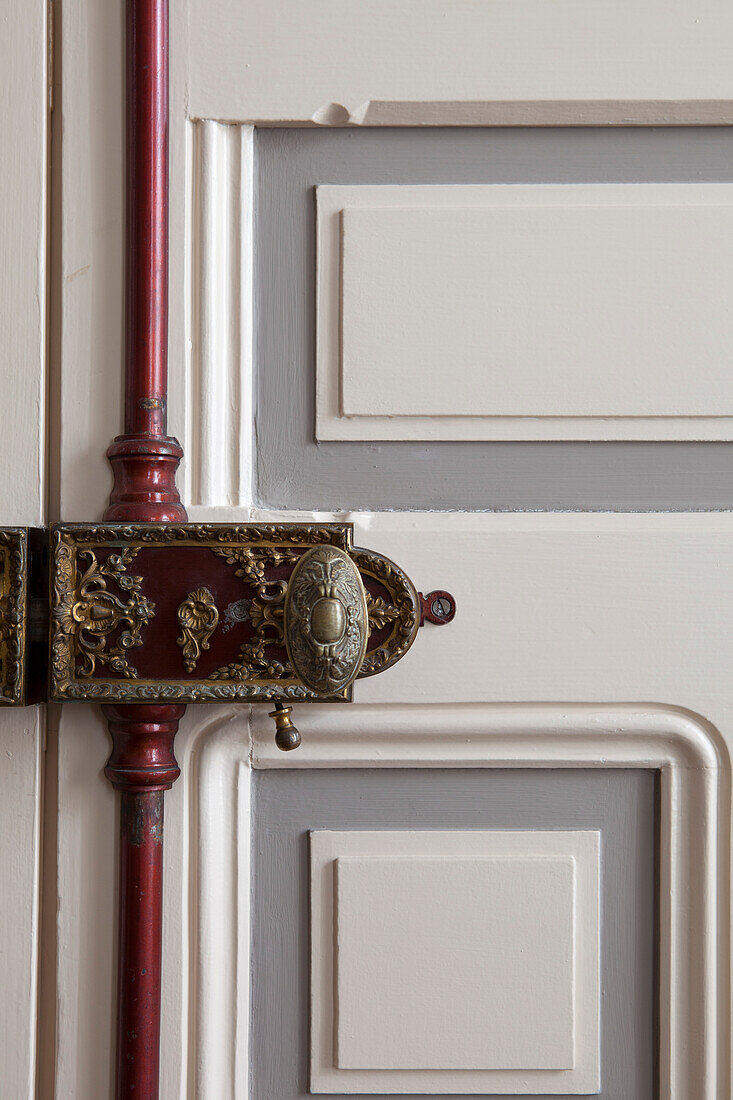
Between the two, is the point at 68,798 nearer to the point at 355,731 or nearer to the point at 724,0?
the point at 355,731

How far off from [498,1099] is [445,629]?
0.84 feet

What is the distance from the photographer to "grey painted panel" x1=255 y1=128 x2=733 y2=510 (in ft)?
1.47

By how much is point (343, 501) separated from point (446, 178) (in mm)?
188

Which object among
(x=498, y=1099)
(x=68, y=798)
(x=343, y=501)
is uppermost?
(x=343, y=501)

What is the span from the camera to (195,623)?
15.9 inches

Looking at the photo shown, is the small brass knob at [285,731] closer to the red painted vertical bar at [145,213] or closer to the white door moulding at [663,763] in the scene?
the white door moulding at [663,763]

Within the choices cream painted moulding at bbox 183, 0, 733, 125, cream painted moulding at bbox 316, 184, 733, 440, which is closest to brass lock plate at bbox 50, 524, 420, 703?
cream painted moulding at bbox 316, 184, 733, 440

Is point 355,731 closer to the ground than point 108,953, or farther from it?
farther from it

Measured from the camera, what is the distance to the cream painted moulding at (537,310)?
1.45 ft

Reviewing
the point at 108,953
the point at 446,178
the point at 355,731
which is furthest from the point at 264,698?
the point at 446,178

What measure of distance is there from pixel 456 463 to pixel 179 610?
0.17 m

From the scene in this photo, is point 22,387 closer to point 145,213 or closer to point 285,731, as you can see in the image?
point 145,213

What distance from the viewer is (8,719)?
0.43 m

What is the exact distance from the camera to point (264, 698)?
0.40 metres
